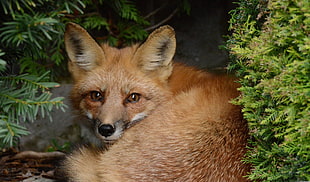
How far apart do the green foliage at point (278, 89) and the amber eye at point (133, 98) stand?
0.85 m

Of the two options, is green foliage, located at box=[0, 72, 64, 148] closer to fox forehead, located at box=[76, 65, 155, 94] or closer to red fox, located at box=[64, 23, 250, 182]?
red fox, located at box=[64, 23, 250, 182]

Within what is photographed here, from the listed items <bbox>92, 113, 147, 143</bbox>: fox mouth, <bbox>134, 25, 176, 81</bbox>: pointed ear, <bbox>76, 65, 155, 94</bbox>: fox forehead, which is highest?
<bbox>134, 25, 176, 81</bbox>: pointed ear

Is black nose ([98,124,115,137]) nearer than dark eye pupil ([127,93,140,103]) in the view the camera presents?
Yes

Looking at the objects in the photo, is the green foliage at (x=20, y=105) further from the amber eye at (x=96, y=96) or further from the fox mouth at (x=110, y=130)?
the amber eye at (x=96, y=96)

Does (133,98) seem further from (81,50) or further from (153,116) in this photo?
(81,50)

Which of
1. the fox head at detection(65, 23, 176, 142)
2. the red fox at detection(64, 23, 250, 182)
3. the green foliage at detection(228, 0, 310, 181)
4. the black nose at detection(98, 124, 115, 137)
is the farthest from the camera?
the fox head at detection(65, 23, 176, 142)

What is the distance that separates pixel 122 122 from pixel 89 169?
1.20 feet

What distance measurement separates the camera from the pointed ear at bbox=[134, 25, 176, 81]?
2.44m

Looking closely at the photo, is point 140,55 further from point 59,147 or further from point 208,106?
point 59,147

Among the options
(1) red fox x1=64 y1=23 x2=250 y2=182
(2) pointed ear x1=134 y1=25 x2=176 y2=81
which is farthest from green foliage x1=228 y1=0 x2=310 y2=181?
(2) pointed ear x1=134 y1=25 x2=176 y2=81

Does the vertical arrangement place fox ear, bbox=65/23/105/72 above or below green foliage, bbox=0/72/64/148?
above

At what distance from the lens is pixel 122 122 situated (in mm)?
2275

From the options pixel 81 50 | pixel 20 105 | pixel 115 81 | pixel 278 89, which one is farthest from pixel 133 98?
pixel 278 89

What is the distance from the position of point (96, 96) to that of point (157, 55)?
0.52 metres
